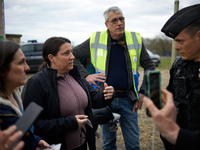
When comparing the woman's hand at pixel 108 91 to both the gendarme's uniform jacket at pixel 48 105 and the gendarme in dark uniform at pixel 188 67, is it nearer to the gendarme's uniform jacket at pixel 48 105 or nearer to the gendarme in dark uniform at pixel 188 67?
the gendarme's uniform jacket at pixel 48 105

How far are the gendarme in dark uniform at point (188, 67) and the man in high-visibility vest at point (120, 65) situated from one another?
3.53 ft

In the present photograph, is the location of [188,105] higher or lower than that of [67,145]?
higher

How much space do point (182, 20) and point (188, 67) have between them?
402 mm

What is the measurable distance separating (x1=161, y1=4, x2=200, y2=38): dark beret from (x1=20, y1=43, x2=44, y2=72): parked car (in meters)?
10.4

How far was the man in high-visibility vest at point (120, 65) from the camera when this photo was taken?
8.59 ft

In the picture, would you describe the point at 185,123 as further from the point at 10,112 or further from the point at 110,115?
the point at 10,112

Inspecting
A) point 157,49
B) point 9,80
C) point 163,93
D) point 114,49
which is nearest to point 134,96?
point 114,49

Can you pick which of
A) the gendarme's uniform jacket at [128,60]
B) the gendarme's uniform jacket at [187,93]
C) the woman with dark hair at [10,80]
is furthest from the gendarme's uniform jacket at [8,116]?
the gendarme's uniform jacket at [128,60]

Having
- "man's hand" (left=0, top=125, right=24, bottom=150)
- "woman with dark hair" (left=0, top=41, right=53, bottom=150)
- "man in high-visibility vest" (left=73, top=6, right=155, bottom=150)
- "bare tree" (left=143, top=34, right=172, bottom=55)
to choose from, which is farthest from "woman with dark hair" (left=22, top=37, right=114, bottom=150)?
"bare tree" (left=143, top=34, right=172, bottom=55)

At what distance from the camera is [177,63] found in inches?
66.3

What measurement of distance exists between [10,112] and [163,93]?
1110mm

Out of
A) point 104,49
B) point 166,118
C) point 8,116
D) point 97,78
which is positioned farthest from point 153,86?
point 104,49

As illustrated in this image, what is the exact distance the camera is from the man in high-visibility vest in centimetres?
262

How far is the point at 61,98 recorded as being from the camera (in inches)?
73.1
